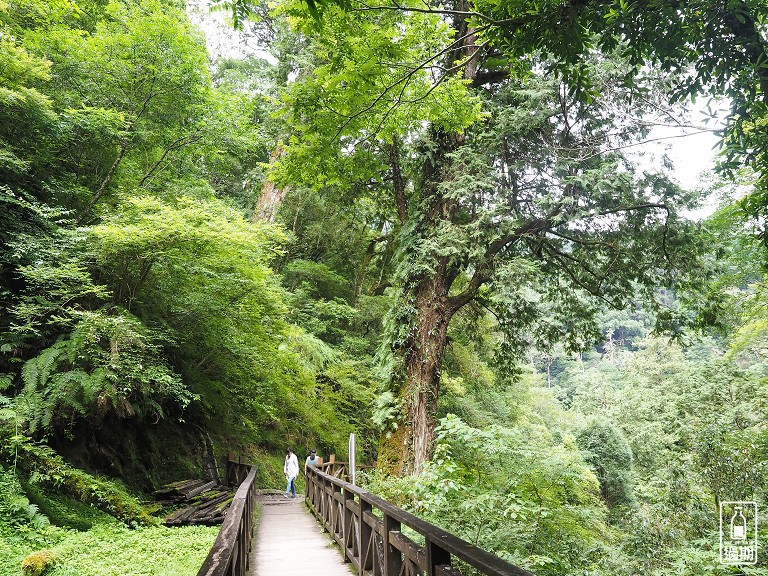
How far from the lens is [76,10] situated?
11.0 metres

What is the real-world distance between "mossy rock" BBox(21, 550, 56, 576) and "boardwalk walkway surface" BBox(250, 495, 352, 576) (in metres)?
2.17

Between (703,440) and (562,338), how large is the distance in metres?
3.55

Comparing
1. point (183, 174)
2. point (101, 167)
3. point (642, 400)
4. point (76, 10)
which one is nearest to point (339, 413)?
point (183, 174)

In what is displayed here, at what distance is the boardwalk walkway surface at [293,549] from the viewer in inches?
226

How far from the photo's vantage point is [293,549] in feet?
22.6

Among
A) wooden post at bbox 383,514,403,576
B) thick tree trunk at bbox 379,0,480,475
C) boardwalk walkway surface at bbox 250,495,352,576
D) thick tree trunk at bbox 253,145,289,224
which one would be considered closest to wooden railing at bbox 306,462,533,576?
wooden post at bbox 383,514,403,576

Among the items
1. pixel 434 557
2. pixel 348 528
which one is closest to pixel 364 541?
pixel 348 528

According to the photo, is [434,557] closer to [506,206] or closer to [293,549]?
[293,549]

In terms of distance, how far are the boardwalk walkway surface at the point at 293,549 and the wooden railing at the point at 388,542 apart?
20 cm

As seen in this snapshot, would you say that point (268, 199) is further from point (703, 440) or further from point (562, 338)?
point (703, 440)

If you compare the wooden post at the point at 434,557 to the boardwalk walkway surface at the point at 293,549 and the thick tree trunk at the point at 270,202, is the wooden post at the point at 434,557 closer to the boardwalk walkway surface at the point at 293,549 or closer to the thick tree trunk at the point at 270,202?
the boardwalk walkway surface at the point at 293,549

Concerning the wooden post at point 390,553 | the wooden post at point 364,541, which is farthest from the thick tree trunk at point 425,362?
the wooden post at point 390,553

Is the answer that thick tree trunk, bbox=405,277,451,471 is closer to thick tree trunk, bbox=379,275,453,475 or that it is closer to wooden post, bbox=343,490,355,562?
thick tree trunk, bbox=379,275,453,475

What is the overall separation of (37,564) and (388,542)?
382cm
